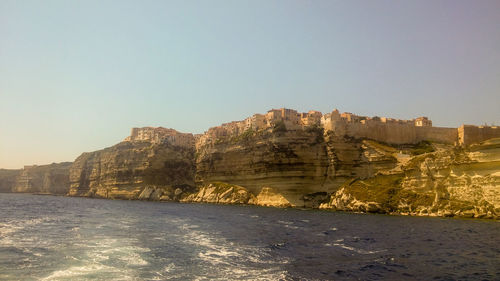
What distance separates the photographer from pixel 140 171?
139125 millimetres

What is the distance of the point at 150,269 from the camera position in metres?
21.4

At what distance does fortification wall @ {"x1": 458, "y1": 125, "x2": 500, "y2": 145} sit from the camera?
3698 inches

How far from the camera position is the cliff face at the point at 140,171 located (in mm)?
137000

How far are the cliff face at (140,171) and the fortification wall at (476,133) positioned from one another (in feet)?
302

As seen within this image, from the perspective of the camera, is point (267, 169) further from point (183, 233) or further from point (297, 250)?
point (297, 250)

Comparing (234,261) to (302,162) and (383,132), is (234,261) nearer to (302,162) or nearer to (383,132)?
→ (302,162)

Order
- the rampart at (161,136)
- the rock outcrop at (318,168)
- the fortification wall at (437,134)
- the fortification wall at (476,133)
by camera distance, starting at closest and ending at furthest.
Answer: the rock outcrop at (318,168), the fortification wall at (476,133), the fortification wall at (437,134), the rampart at (161,136)

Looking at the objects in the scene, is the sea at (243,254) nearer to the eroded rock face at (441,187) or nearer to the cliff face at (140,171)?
the eroded rock face at (441,187)

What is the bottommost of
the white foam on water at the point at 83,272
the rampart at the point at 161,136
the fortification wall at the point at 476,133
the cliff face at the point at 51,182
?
the cliff face at the point at 51,182

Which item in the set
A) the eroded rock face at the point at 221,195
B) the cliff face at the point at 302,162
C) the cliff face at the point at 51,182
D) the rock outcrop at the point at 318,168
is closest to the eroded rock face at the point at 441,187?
the rock outcrop at the point at 318,168

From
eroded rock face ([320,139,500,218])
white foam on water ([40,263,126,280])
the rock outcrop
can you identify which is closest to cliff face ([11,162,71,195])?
the rock outcrop

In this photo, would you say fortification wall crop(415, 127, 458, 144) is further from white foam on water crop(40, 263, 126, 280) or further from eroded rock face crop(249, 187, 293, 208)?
white foam on water crop(40, 263, 126, 280)

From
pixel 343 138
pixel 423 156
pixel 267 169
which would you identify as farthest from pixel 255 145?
pixel 423 156

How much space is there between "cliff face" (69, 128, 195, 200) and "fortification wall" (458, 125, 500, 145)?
3629 inches
